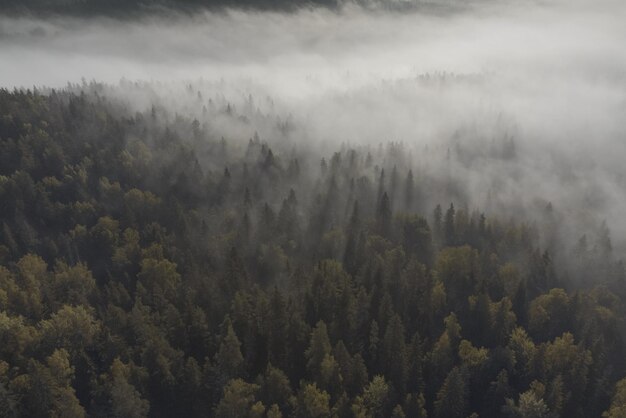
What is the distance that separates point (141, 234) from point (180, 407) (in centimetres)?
9756

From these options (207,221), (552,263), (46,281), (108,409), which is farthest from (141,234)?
(552,263)

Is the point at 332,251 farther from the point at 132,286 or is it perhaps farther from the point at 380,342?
the point at 132,286

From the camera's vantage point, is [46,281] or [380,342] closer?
[380,342]

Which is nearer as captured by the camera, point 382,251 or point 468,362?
point 468,362

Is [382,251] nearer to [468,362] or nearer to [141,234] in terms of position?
[468,362]

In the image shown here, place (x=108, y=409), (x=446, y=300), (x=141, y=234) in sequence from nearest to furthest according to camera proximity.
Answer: (x=108, y=409)
(x=446, y=300)
(x=141, y=234)

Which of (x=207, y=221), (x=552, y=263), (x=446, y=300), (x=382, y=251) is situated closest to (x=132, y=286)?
(x=207, y=221)

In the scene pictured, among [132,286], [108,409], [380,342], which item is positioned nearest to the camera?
[108,409]

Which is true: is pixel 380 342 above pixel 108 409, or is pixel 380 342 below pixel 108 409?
above

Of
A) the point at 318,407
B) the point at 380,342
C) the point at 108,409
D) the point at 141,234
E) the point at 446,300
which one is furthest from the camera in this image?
the point at 141,234

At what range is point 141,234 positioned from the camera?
19362cm

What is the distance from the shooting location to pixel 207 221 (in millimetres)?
198000

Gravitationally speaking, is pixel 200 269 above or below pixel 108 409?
above

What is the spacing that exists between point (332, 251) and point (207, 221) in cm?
5668
